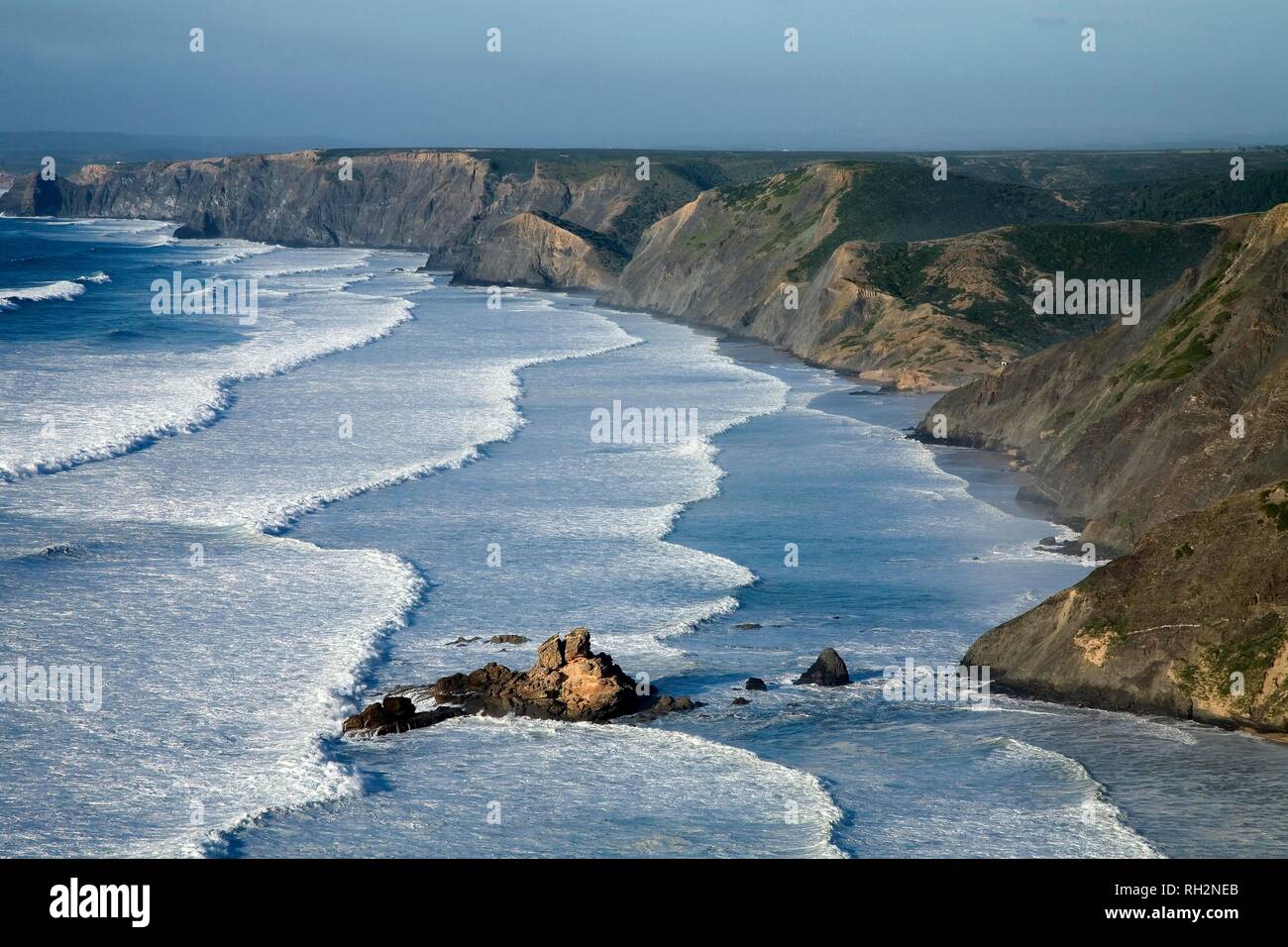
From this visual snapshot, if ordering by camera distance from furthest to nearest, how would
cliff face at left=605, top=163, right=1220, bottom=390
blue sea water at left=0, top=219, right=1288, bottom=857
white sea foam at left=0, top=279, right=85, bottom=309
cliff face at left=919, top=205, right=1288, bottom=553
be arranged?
white sea foam at left=0, top=279, right=85, bottom=309
cliff face at left=605, top=163, right=1220, bottom=390
cliff face at left=919, top=205, right=1288, bottom=553
blue sea water at left=0, top=219, right=1288, bottom=857

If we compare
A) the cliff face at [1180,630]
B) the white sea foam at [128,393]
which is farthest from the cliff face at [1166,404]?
the white sea foam at [128,393]

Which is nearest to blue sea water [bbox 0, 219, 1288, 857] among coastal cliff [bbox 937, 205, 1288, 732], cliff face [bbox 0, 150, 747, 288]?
coastal cliff [bbox 937, 205, 1288, 732]

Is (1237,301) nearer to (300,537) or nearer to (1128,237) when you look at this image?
(300,537)

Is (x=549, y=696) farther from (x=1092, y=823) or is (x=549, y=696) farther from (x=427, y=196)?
(x=427, y=196)

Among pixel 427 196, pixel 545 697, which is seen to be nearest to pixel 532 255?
pixel 427 196

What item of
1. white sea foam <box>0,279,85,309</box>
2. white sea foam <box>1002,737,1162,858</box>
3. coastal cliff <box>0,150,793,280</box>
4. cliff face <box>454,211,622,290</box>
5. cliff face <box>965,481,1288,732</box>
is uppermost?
coastal cliff <box>0,150,793,280</box>

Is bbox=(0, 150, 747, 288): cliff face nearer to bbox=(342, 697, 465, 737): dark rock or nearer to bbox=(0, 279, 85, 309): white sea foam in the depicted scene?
bbox=(0, 279, 85, 309): white sea foam
